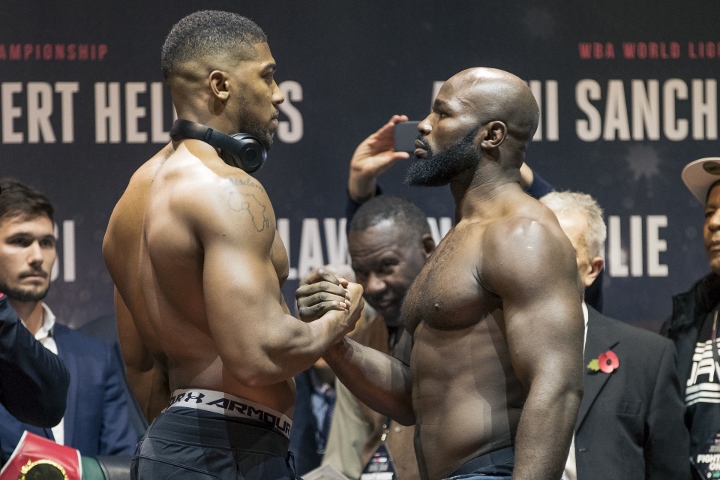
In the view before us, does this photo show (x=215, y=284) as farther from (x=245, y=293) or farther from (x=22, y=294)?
(x=22, y=294)

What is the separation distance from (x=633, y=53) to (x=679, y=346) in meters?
1.51

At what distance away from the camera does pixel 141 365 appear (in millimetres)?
2924

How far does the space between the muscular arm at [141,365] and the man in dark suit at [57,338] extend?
3.68 feet

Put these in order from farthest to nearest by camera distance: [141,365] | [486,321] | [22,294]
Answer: [22,294]
[141,365]
[486,321]

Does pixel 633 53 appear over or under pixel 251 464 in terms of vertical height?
over

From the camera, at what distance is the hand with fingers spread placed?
4.31m

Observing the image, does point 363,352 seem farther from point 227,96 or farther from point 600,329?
point 600,329

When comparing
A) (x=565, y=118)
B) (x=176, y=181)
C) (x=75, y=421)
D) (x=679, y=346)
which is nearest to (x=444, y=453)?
(x=176, y=181)

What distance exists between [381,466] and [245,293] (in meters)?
1.83

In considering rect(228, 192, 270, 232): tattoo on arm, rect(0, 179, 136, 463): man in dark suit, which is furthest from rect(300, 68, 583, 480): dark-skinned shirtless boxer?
rect(0, 179, 136, 463): man in dark suit

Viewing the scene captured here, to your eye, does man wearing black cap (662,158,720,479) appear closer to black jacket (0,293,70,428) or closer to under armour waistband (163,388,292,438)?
under armour waistband (163,388,292,438)

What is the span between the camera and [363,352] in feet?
9.37

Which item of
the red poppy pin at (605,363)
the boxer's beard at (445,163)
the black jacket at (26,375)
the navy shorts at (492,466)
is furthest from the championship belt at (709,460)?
the black jacket at (26,375)

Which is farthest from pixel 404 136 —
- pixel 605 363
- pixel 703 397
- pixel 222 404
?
pixel 222 404
